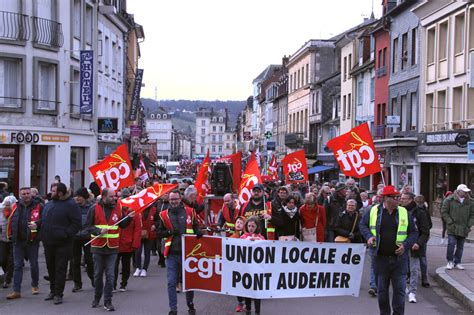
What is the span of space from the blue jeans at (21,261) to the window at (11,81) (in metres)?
14.3

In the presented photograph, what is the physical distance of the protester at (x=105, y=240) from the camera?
1062 cm

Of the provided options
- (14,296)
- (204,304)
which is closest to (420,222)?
(204,304)

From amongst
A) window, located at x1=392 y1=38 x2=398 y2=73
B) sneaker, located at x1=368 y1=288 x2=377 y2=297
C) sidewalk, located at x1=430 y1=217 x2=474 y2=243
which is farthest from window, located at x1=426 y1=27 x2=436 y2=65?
sneaker, located at x1=368 y1=288 x2=377 y2=297

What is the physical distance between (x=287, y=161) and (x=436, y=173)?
8.54m

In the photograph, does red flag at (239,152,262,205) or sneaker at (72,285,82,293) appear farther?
red flag at (239,152,262,205)

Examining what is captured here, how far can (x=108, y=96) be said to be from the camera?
122 ft

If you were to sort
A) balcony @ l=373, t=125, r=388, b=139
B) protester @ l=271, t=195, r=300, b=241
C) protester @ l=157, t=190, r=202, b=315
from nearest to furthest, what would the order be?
protester @ l=157, t=190, r=202, b=315 < protester @ l=271, t=195, r=300, b=241 < balcony @ l=373, t=125, r=388, b=139

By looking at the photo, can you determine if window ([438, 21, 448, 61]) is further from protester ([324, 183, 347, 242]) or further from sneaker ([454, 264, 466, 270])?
protester ([324, 183, 347, 242])

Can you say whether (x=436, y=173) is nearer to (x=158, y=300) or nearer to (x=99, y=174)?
(x=99, y=174)

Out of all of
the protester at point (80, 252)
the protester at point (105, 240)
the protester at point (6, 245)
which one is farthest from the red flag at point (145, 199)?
the protester at point (6, 245)

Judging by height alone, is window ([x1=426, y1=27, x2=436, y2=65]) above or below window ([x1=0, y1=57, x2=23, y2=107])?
above

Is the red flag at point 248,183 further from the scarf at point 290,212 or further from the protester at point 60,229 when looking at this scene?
the protester at point 60,229

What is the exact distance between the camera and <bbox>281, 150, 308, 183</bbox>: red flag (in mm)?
26031

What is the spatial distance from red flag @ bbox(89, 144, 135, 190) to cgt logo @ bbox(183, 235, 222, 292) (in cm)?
621
